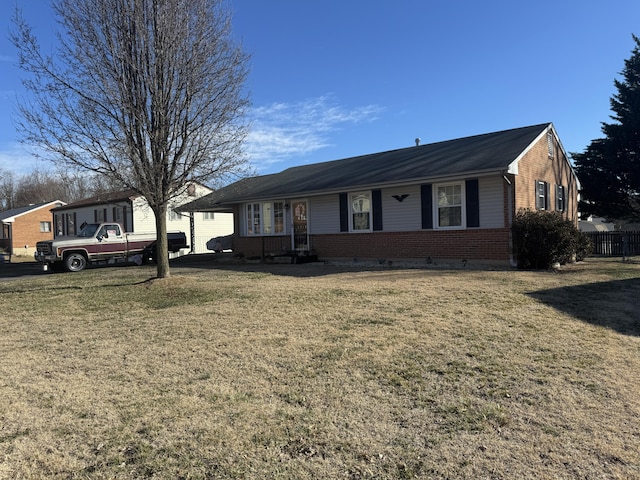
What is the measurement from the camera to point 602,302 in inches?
332

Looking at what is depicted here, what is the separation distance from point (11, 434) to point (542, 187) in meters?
16.4

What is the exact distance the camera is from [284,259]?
1744cm

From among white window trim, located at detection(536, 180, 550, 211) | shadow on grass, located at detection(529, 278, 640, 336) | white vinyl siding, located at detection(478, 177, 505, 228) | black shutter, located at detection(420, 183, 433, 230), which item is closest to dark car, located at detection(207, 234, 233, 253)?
black shutter, located at detection(420, 183, 433, 230)

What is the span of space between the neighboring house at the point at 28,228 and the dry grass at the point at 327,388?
3811 centimetres

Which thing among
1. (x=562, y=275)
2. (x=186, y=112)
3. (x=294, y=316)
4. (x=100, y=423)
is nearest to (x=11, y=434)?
(x=100, y=423)

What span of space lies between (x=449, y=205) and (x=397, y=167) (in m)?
2.94

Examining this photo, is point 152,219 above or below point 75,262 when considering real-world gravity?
above

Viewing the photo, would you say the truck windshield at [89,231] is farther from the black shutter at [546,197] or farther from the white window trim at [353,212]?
the black shutter at [546,197]

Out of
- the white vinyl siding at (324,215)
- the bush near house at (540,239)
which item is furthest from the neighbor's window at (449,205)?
the white vinyl siding at (324,215)

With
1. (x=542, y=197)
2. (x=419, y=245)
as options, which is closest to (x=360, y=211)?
Result: (x=419, y=245)

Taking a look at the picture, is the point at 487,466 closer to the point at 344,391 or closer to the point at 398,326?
the point at 344,391

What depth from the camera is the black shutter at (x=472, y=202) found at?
1353cm

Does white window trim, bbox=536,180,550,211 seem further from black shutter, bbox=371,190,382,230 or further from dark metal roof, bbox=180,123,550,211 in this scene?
black shutter, bbox=371,190,382,230

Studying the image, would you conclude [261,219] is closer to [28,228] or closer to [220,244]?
[220,244]
